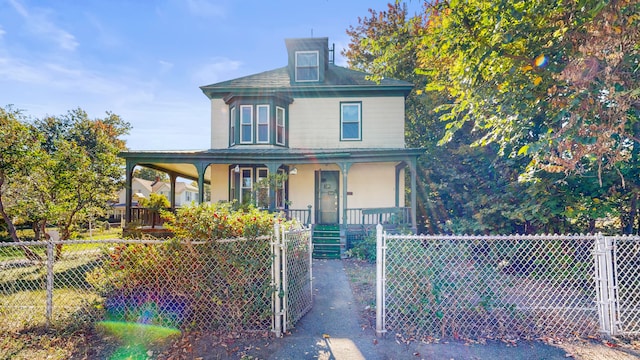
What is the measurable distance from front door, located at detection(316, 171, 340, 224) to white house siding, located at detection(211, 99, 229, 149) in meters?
4.39

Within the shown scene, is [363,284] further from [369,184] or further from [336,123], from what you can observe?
[336,123]

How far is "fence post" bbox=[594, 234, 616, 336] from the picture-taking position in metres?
3.63

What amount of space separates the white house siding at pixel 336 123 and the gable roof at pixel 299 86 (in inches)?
15.0

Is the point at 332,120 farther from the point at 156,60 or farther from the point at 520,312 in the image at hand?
the point at 520,312

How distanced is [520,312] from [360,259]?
16.9ft

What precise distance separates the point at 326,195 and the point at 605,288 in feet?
30.3

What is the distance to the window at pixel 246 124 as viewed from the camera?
1205cm

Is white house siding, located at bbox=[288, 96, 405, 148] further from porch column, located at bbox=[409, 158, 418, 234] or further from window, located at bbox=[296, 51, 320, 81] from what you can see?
porch column, located at bbox=[409, 158, 418, 234]

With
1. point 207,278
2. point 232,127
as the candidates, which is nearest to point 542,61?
point 207,278

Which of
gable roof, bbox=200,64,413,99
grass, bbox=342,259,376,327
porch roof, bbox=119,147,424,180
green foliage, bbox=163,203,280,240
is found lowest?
grass, bbox=342,259,376,327

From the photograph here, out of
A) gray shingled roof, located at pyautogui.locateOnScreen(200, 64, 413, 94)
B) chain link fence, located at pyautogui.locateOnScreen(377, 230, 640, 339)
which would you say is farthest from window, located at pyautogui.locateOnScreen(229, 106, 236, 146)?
chain link fence, located at pyautogui.locateOnScreen(377, 230, 640, 339)

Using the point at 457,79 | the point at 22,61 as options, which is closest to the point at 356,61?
the point at 457,79

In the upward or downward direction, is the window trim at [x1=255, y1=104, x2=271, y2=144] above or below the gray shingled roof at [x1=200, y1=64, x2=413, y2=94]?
below

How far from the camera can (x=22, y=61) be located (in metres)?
8.94
